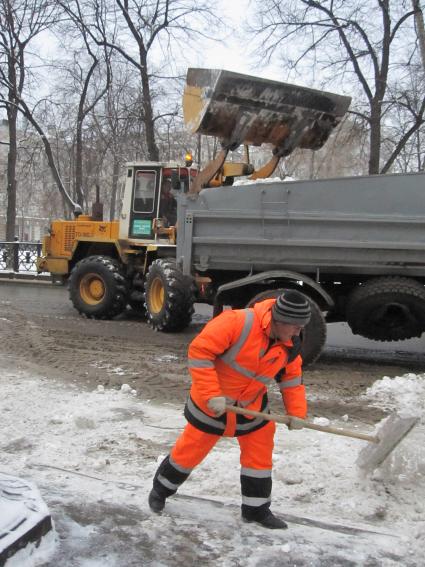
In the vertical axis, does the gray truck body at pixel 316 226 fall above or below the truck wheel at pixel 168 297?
above

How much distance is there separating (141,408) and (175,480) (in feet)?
7.03

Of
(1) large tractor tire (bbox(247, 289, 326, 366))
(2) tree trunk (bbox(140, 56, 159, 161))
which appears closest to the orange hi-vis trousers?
(1) large tractor tire (bbox(247, 289, 326, 366))

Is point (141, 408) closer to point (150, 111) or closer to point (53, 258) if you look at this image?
point (53, 258)

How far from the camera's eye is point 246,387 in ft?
10.5

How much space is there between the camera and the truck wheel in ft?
28.9

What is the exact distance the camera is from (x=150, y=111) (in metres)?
19.7

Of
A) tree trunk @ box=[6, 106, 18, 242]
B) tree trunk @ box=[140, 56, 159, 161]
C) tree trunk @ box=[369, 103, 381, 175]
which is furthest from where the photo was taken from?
tree trunk @ box=[6, 106, 18, 242]


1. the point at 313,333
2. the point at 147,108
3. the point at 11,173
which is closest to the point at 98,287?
the point at 313,333

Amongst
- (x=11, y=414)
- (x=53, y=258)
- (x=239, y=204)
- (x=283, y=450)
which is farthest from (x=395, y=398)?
(x=53, y=258)

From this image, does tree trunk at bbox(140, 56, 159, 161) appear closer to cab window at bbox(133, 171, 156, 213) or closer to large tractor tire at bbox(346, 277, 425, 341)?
cab window at bbox(133, 171, 156, 213)

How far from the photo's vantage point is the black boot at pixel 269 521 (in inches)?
127

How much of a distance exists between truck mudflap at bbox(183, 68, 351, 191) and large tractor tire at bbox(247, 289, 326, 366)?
2244mm

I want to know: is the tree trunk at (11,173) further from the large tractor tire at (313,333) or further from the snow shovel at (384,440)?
the snow shovel at (384,440)

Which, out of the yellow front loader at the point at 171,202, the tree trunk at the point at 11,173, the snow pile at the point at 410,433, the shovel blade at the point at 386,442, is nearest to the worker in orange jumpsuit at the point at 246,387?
the shovel blade at the point at 386,442
